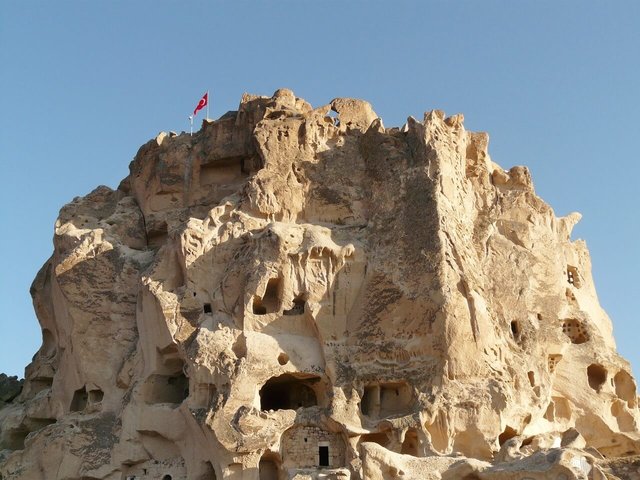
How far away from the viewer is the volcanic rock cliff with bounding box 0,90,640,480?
77.0 feet

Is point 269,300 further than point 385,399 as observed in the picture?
Yes

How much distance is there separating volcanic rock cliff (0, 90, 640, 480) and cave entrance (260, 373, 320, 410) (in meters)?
0.07

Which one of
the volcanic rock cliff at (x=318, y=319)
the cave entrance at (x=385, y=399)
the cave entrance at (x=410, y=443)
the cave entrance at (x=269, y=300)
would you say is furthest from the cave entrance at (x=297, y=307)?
the cave entrance at (x=410, y=443)

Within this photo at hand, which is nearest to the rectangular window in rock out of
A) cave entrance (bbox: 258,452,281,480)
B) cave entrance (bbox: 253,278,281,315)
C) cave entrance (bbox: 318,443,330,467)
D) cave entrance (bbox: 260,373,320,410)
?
cave entrance (bbox: 318,443,330,467)

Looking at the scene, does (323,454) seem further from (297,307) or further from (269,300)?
(269,300)

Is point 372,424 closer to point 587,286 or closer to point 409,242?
point 409,242

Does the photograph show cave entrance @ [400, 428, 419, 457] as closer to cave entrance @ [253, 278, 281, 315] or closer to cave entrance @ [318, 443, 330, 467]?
cave entrance @ [318, 443, 330, 467]

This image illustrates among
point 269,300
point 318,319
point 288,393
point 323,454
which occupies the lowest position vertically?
point 323,454

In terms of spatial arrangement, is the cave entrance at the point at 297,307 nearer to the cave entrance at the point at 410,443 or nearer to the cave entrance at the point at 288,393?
the cave entrance at the point at 288,393

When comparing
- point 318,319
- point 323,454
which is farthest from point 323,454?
point 318,319

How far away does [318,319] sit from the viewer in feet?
83.1

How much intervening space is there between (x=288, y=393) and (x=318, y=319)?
2.99 meters

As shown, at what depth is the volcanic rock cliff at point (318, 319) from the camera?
23.5 metres

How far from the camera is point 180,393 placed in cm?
2692
